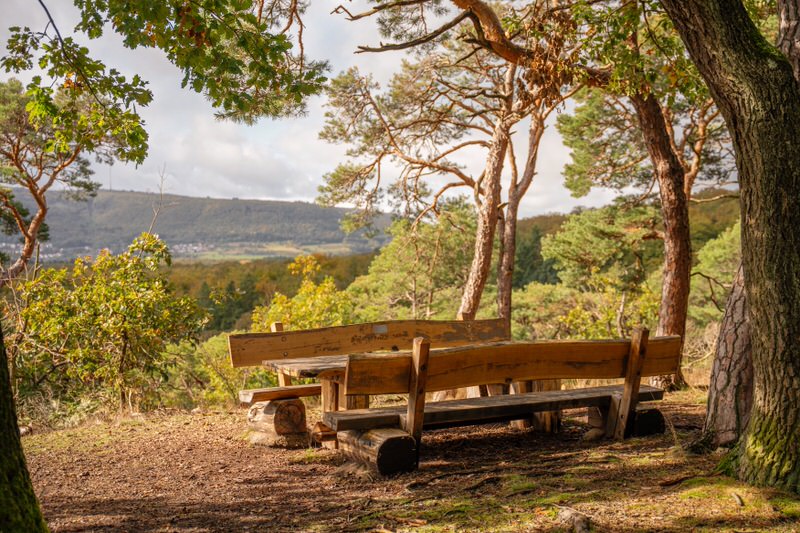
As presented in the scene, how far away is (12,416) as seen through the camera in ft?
8.24

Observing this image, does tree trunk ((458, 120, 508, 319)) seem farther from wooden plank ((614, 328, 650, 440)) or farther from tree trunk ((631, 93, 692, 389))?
wooden plank ((614, 328, 650, 440))

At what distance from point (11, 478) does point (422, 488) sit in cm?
221

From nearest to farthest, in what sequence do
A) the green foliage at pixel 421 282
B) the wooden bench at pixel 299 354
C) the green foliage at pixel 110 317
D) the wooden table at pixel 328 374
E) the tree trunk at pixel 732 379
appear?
the tree trunk at pixel 732 379, the wooden table at pixel 328 374, the wooden bench at pixel 299 354, the green foliage at pixel 110 317, the green foliage at pixel 421 282

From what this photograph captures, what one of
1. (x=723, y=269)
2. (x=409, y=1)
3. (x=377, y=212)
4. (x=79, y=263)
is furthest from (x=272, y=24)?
(x=723, y=269)

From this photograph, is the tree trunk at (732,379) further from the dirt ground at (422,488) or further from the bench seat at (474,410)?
the bench seat at (474,410)

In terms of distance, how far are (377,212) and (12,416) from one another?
1043 cm

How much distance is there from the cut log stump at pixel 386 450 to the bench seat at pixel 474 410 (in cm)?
10

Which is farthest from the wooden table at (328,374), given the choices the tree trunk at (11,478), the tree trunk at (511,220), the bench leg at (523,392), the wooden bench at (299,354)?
the tree trunk at (511,220)

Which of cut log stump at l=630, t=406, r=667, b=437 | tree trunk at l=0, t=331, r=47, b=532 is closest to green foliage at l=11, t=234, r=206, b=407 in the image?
cut log stump at l=630, t=406, r=667, b=437

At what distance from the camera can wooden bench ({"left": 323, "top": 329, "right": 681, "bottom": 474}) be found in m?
4.28

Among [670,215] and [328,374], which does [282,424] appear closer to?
[328,374]

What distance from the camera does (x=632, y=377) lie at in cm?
508

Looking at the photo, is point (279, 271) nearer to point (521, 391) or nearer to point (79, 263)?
point (79, 263)

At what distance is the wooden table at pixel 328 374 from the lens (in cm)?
475
